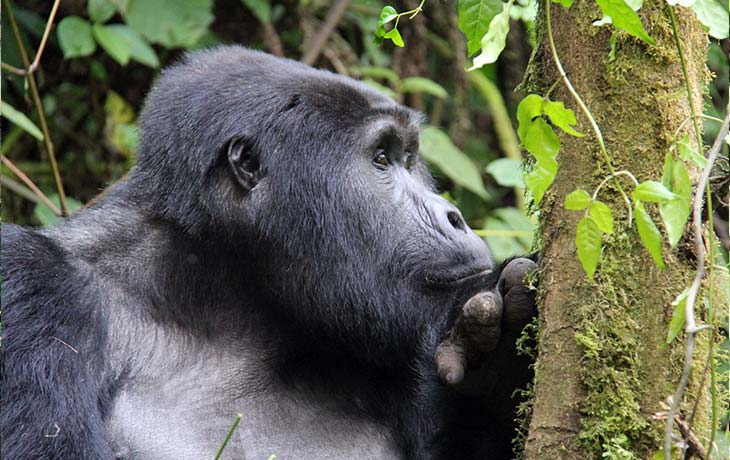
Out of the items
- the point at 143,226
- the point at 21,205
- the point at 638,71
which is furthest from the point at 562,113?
the point at 21,205

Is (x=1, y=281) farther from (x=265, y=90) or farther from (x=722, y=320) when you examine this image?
(x=722, y=320)

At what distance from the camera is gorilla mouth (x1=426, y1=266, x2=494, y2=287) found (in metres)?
2.35

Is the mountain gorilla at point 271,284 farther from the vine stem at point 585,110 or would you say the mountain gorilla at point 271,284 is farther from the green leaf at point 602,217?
the green leaf at point 602,217

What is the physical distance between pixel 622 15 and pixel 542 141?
0.24 meters

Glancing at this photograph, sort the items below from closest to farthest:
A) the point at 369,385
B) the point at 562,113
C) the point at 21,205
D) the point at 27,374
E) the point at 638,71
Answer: the point at 562,113 < the point at 638,71 < the point at 27,374 < the point at 369,385 < the point at 21,205

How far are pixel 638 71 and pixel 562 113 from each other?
0.97ft

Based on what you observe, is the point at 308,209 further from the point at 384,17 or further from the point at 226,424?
the point at 384,17

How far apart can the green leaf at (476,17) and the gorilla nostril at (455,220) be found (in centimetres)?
77

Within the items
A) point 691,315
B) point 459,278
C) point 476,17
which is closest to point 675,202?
point 691,315

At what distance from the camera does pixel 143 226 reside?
2.47 m

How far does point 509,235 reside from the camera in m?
4.05

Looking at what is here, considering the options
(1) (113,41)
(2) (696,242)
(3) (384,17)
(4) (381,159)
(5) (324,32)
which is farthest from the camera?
(5) (324,32)

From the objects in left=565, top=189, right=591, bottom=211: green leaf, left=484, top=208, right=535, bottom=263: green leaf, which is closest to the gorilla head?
left=565, top=189, right=591, bottom=211: green leaf

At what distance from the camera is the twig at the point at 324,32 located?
4.62m
